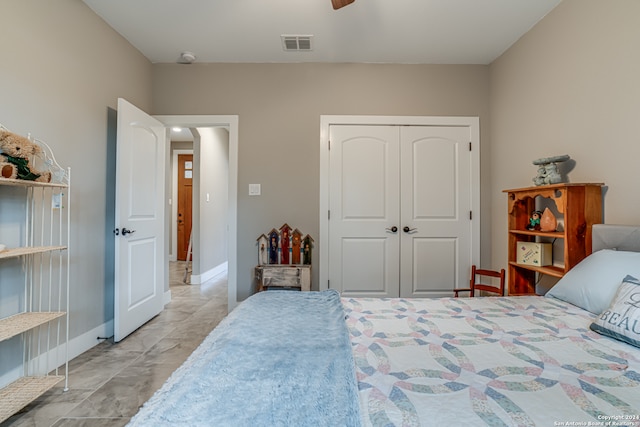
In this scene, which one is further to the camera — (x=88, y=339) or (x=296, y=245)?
(x=296, y=245)

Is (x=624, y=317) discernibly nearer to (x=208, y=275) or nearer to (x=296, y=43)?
(x=296, y=43)

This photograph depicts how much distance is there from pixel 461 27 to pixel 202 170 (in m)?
3.85

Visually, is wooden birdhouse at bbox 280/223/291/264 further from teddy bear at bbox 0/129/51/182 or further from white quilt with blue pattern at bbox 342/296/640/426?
teddy bear at bbox 0/129/51/182

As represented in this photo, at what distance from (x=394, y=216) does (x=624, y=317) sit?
7.03 ft

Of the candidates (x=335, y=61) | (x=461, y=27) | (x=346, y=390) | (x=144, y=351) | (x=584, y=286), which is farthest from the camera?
(x=335, y=61)

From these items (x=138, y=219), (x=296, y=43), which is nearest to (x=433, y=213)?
(x=296, y=43)

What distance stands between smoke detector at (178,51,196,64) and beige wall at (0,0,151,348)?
431 mm

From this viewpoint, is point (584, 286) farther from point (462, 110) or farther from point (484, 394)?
point (462, 110)

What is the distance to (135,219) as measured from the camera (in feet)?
8.91

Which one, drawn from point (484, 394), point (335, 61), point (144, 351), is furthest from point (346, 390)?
point (335, 61)

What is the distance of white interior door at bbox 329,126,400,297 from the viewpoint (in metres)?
3.22

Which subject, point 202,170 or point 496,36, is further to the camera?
point 202,170

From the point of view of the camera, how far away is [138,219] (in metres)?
2.76

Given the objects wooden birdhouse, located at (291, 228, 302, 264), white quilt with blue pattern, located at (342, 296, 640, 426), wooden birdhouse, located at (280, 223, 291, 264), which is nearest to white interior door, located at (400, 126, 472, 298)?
wooden birdhouse, located at (291, 228, 302, 264)
